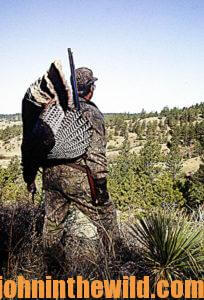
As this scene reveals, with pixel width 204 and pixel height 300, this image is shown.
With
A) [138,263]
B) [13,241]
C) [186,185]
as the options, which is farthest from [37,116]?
[186,185]

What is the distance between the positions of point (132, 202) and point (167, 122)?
57.2m

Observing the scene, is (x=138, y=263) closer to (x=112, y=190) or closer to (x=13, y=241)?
(x=13, y=241)

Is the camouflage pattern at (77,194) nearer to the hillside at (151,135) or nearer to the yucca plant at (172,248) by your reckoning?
the yucca plant at (172,248)

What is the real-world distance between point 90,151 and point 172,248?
134 cm

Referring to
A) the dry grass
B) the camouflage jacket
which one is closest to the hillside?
the camouflage jacket

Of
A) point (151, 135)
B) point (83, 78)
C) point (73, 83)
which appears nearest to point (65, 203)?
point (73, 83)

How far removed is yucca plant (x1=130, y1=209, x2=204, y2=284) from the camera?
9.95 ft

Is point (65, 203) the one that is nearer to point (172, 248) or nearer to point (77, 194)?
point (77, 194)

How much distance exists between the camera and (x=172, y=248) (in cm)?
306

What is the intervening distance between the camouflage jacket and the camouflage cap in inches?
6.6

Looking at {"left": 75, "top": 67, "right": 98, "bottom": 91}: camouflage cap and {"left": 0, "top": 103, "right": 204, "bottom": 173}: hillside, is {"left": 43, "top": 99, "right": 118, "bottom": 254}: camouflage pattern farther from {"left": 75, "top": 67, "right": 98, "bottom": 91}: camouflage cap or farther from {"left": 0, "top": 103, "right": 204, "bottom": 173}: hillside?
{"left": 0, "top": 103, "right": 204, "bottom": 173}: hillside

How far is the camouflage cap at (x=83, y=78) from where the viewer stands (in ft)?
13.1

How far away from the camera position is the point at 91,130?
3.67 m

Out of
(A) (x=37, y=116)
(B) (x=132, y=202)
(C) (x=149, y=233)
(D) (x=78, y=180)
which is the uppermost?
(A) (x=37, y=116)
